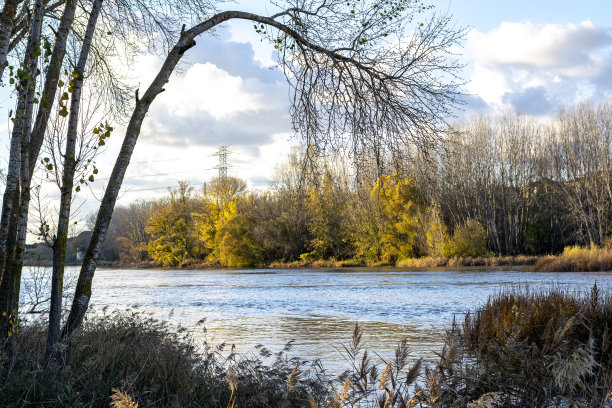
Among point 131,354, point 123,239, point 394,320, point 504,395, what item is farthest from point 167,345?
point 123,239

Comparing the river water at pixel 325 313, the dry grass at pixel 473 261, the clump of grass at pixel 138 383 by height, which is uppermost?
the dry grass at pixel 473 261

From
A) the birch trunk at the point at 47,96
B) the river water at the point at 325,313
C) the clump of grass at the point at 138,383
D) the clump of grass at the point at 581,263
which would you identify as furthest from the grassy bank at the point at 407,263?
the birch trunk at the point at 47,96

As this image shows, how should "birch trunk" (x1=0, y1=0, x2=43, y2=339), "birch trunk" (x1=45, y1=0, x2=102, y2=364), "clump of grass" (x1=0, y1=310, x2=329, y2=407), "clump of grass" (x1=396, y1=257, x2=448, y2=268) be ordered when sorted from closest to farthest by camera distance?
1. "clump of grass" (x1=0, y1=310, x2=329, y2=407)
2. "birch trunk" (x1=45, y1=0, x2=102, y2=364)
3. "birch trunk" (x1=0, y1=0, x2=43, y2=339)
4. "clump of grass" (x1=396, y1=257, x2=448, y2=268)

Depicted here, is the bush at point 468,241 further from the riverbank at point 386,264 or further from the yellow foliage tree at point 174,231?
the yellow foliage tree at point 174,231

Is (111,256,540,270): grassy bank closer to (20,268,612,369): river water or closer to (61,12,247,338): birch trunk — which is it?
(20,268,612,369): river water

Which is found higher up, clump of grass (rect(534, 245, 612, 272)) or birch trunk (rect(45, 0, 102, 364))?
birch trunk (rect(45, 0, 102, 364))

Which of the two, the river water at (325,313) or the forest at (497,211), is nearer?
the river water at (325,313)

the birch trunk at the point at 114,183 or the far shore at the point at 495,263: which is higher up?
the birch trunk at the point at 114,183

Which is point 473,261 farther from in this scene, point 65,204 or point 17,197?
point 65,204

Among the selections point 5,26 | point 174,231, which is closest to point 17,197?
point 5,26

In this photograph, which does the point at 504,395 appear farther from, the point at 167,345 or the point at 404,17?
the point at 404,17

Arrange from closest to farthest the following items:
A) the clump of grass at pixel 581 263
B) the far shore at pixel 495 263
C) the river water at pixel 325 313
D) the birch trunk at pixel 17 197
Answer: the birch trunk at pixel 17 197, the river water at pixel 325 313, the clump of grass at pixel 581 263, the far shore at pixel 495 263

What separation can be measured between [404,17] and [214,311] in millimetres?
13921

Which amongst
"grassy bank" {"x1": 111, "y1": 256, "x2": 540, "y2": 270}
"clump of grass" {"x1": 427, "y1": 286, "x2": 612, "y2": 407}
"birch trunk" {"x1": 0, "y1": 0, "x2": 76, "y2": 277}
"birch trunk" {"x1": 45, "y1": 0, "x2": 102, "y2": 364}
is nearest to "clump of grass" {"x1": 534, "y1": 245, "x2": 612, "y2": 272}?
"grassy bank" {"x1": 111, "y1": 256, "x2": 540, "y2": 270}
